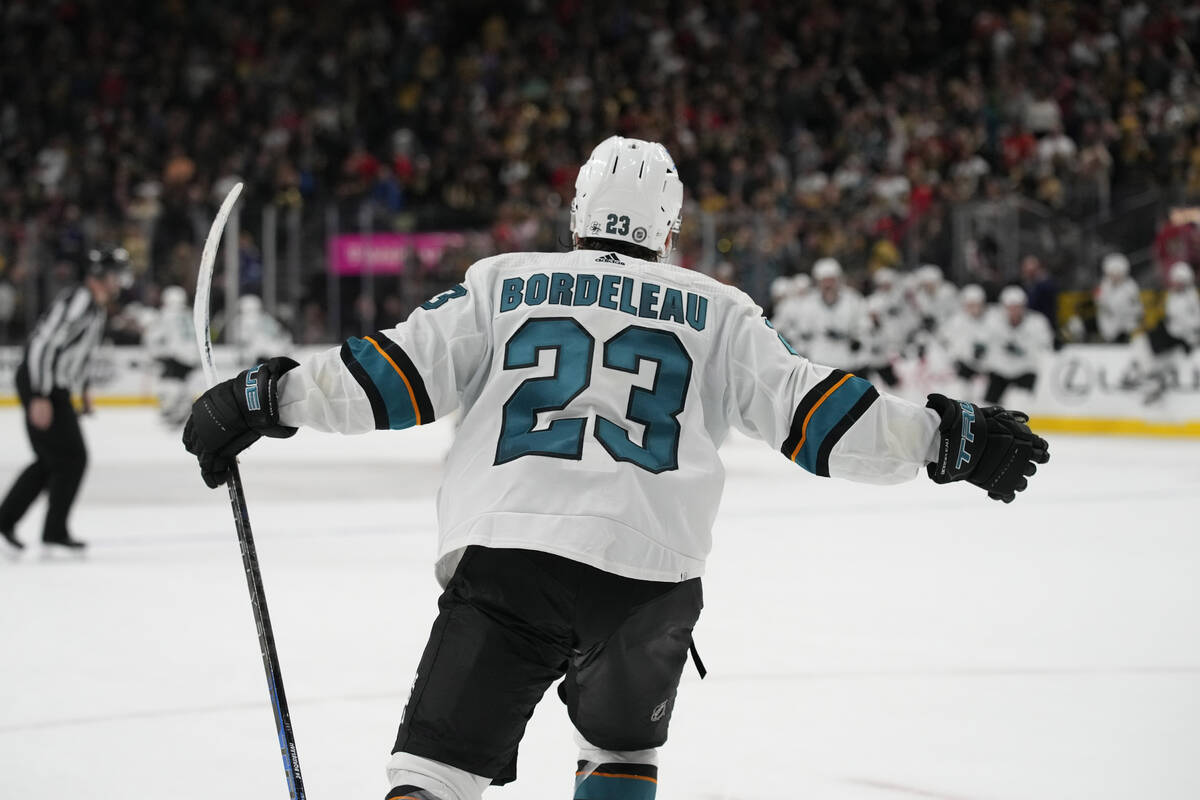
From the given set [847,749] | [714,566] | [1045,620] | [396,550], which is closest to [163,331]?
[396,550]

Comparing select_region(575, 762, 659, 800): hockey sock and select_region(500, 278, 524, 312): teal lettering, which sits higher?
select_region(500, 278, 524, 312): teal lettering

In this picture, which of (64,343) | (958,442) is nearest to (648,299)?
(958,442)

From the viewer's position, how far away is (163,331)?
13867mm

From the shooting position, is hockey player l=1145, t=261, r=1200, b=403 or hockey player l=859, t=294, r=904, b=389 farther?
hockey player l=859, t=294, r=904, b=389

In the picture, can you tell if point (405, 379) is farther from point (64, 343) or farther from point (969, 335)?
point (969, 335)

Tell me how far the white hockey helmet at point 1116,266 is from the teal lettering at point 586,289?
37.9 feet

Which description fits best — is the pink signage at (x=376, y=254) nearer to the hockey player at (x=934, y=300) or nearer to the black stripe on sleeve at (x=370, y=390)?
the hockey player at (x=934, y=300)

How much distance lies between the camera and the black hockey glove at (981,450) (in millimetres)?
2131

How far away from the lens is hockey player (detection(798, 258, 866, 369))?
44.1ft

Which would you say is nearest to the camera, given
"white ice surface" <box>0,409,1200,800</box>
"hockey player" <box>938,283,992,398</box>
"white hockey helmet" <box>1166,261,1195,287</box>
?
"white ice surface" <box>0,409,1200,800</box>

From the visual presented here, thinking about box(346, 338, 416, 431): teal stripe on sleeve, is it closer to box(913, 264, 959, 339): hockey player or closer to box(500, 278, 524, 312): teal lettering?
box(500, 278, 524, 312): teal lettering

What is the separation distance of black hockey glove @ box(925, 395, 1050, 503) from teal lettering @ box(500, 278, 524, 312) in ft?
1.96

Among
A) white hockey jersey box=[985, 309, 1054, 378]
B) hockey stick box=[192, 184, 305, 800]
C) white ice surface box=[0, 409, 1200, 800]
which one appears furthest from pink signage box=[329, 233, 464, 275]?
hockey stick box=[192, 184, 305, 800]

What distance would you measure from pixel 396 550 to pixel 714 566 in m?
1.36
